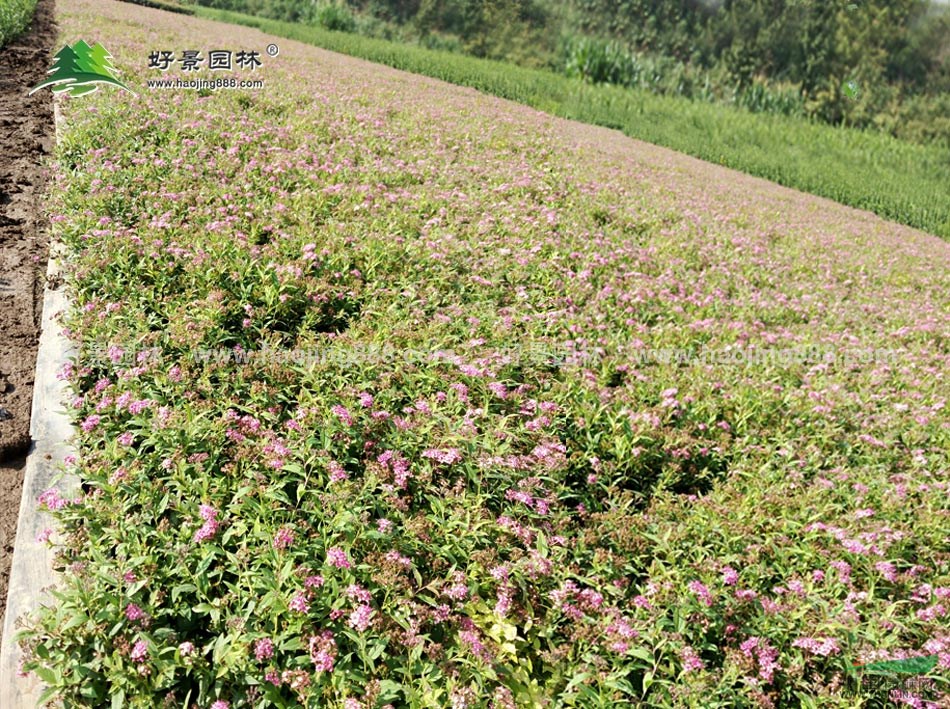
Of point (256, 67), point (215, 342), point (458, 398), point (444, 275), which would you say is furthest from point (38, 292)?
point (256, 67)

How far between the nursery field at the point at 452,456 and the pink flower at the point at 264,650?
3 centimetres

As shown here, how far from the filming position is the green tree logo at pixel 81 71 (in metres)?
9.45

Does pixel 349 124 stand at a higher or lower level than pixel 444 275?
higher

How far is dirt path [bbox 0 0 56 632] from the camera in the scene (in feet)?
12.2

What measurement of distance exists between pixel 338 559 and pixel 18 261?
4.51 m

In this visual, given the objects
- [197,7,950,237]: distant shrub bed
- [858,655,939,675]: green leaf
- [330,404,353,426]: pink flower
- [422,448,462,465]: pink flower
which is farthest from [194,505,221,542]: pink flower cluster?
[197,7,950,237]: distant shrub bed

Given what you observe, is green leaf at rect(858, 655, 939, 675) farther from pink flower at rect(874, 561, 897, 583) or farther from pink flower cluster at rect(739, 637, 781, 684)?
pink flower at rect(874, 561, 897, 583)

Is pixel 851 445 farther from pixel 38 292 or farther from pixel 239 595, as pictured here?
pixel 38 292

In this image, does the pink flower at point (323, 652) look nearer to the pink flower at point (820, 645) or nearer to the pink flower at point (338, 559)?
the pink flower at point (338, 559)

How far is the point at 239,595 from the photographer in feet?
9.32

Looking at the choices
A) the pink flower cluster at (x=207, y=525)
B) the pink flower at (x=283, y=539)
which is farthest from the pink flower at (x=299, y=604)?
the pink flower cluster at (x=207, y=525)

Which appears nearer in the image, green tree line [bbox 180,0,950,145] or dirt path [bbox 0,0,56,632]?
dirt path [bbox 0,0,56,632]

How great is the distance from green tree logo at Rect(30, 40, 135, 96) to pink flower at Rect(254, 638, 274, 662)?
8.51 metres

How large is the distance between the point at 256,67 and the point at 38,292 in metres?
8.85
